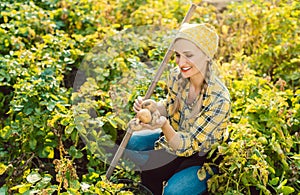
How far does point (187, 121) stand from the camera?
262cm

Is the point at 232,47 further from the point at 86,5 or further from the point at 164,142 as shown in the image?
the point at 164,142

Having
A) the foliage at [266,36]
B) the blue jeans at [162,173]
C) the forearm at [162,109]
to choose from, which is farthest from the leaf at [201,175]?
the foliage at [266,36]

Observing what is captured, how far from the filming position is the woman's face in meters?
2.45

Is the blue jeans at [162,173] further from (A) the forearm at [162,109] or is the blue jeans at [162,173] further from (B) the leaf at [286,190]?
(B) the leaf at [286,190]

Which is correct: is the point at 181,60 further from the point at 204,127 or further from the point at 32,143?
the point at 32,143

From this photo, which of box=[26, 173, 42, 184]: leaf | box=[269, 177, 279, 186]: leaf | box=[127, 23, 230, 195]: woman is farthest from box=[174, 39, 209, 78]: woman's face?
box=[26, 173, 42, 184]: leaf

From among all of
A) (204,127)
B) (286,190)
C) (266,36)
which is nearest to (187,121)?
(204,127)

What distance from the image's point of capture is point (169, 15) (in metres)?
4.10

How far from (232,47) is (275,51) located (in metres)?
0.42

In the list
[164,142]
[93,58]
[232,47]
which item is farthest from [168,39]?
[164,142]

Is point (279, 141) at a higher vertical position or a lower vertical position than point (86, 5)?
lower

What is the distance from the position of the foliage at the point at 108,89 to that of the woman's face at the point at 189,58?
14.9 inches

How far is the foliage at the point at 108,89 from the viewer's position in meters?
2.66

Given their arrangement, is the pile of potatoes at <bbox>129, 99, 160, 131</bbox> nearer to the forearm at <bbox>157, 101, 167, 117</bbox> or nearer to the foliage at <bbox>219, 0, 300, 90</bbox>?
the forearm at <bbox>157, 101, 167, 117</bbox>
